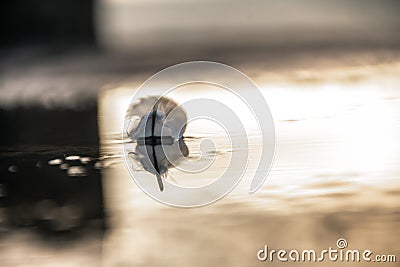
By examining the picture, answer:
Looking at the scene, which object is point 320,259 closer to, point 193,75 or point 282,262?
point 282,262

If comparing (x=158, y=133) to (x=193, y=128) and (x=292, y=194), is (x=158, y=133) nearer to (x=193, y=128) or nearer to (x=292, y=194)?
(x=193, y=128)

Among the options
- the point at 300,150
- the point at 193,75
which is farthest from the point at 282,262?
the point at 193,75

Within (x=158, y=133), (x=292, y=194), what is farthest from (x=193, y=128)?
(x=292, y=194)

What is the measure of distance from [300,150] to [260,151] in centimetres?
4

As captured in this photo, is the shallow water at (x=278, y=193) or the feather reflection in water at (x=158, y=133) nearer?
the shallow water at (x=278, y=193)

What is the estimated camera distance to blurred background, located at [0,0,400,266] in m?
0.76

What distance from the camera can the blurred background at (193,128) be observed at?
0.76m

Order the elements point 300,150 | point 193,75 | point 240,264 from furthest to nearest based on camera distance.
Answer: point 193,75 < point 300,150 < point 240,264

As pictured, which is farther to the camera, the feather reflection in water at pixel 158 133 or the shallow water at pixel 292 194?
the feather reflection in water at pixel 158 133

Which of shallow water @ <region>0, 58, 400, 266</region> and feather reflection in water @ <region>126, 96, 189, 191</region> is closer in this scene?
shallow water @ <region>0, 58, 400, 266</region>

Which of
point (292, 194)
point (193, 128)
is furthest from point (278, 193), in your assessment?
point (193, 128)

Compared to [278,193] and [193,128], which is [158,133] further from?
[278,193]

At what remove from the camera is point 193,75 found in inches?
38.8

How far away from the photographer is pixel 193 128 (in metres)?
0.88
